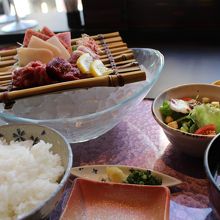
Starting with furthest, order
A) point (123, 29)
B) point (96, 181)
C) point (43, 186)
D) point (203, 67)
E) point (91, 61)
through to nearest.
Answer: point (123, 29) < point (203, 67) < point (91, 61) < point (96, 181) < point (43, 186)

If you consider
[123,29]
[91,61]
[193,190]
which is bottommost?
[193,190]

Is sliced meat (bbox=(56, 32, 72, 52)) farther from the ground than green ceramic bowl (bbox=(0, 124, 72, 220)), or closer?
farther from the ground

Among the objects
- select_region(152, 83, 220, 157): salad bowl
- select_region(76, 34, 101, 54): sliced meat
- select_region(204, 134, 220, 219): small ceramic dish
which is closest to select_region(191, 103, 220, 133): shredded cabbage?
select_region(152, 83, 220, 157): salad bowl

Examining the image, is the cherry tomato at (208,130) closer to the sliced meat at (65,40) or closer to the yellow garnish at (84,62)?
the yellow garnish at (84,62)

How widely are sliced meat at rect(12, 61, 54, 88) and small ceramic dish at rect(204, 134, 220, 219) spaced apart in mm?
421

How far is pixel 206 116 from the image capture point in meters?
0.82

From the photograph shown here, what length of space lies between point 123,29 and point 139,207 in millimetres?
1144

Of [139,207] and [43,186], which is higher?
[43,186]

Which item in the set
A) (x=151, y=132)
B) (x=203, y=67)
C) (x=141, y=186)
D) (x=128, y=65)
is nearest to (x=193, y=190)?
(x=141, y=186)

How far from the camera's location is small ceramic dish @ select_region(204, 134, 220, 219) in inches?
23.4

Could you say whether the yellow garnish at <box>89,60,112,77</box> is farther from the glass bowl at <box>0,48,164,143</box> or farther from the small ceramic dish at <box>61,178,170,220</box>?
the small ceramic dish at <box>61,178,170,220</box>

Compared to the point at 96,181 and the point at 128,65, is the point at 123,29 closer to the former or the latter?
the point at 128,65

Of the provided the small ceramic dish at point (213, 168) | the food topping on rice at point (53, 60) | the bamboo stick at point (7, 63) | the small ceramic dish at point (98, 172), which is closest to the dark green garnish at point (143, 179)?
the small ceramic dish at point (98, 172)

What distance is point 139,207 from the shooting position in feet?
2.38
